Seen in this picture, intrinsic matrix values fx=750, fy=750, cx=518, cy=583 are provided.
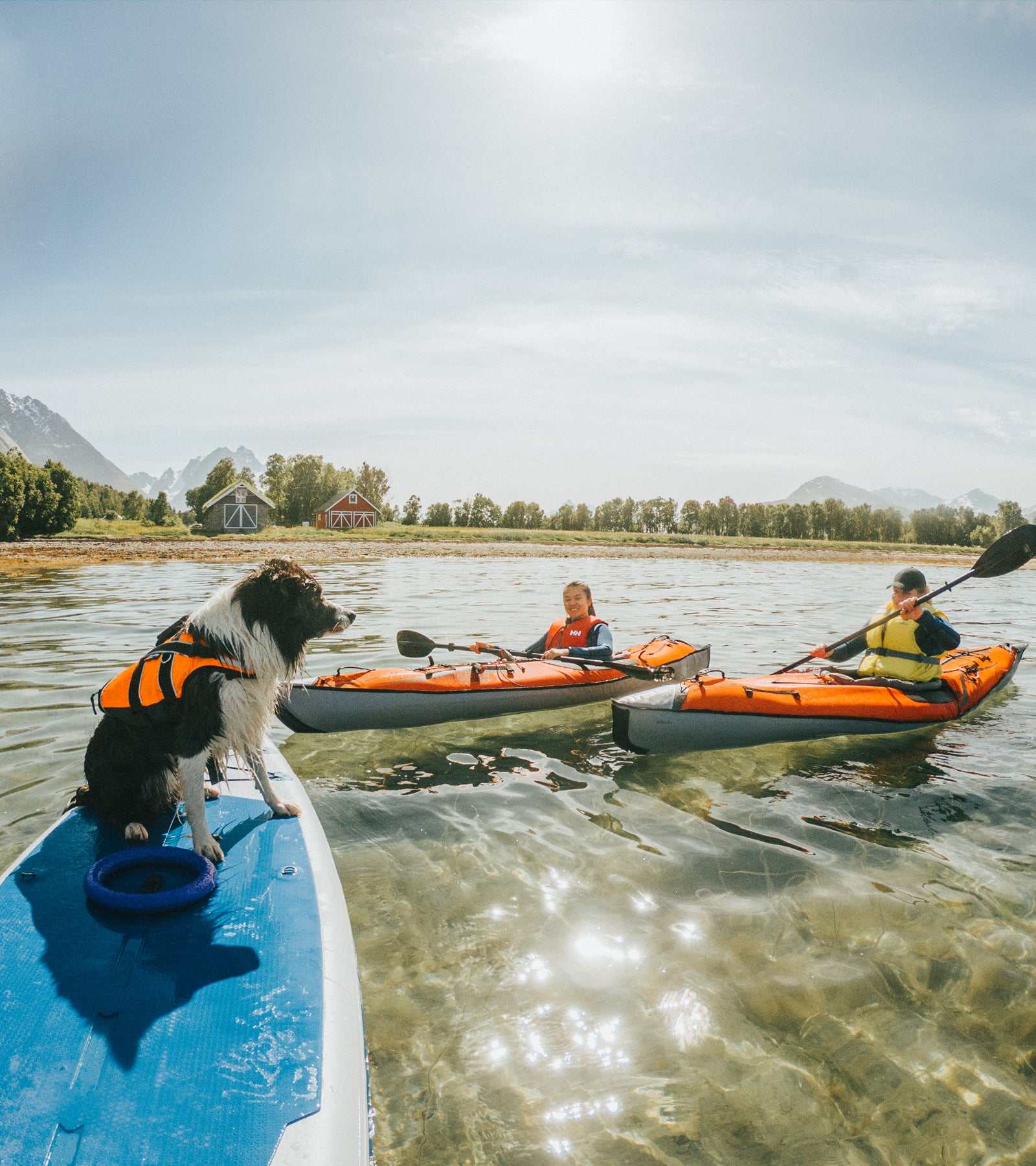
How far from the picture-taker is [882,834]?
4.87 metres

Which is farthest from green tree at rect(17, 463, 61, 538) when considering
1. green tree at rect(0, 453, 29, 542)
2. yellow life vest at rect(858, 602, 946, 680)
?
yellow life vest at rect(858, 602, 946, 680)

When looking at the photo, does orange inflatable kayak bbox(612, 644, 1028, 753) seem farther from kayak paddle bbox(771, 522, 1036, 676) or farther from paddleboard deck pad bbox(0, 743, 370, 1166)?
paddleboard deck pad bbox(0, 743, 370, 1166)

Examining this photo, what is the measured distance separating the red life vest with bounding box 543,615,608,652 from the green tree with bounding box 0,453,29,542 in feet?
116

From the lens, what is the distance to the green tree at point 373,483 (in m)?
80.2

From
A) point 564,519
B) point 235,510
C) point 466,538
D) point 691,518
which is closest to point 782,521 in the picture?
point 691,518

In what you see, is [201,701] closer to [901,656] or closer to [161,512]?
[901,656]

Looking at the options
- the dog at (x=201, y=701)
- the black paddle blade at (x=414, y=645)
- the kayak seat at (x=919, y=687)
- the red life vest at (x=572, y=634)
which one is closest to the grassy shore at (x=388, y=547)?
the black paddle blade at (x=414, y=645)

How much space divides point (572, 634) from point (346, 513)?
181 feet

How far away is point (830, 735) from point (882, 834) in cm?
173

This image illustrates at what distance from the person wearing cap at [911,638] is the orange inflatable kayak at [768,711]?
0.21 metres

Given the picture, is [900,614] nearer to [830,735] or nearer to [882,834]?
[830,735]

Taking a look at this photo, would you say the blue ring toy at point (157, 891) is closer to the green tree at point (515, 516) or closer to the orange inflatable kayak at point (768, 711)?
the orange inflatable kayak at point (768, 711)

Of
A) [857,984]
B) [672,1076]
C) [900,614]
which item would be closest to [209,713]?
[672,1076]

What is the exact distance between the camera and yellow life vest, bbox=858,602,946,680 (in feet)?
23.3
